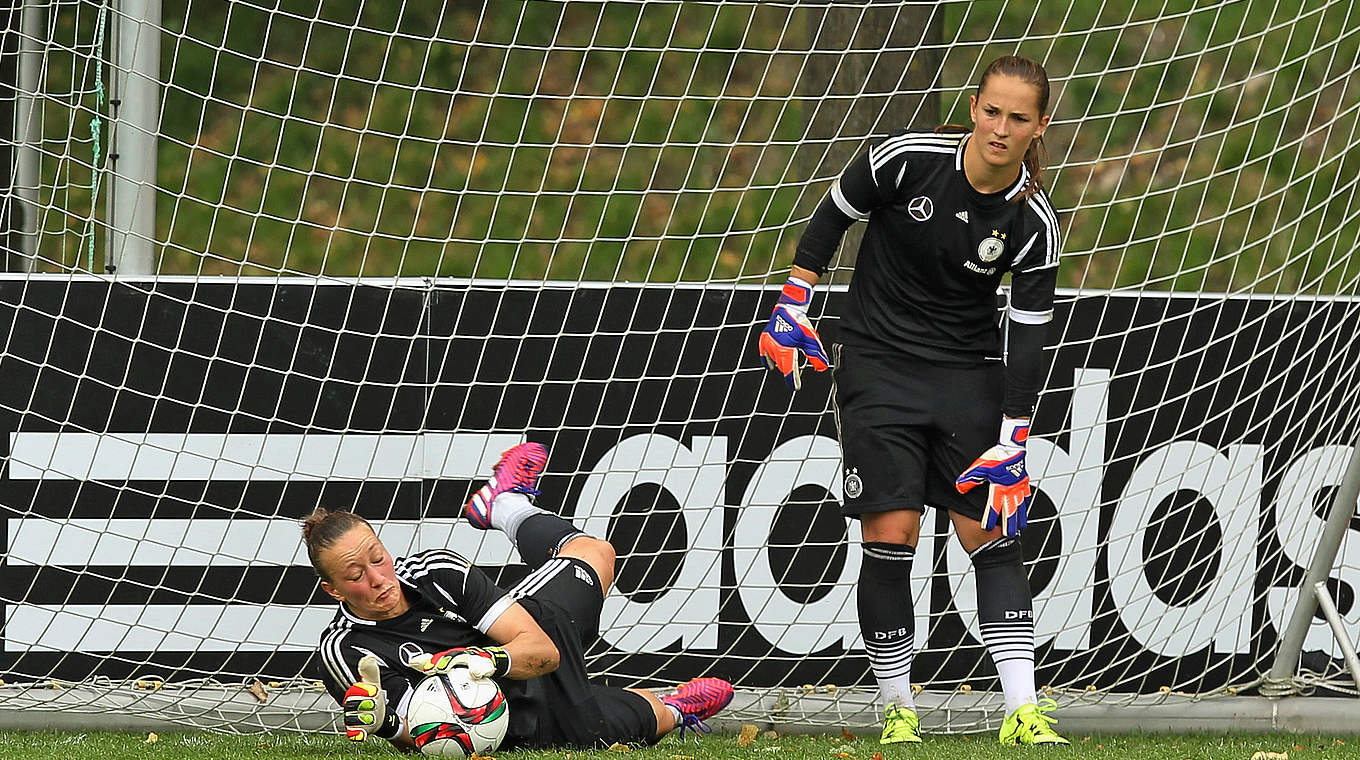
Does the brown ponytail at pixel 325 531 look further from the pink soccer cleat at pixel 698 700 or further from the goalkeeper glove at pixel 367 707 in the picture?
the pink soccer cleat at pixel 698 700

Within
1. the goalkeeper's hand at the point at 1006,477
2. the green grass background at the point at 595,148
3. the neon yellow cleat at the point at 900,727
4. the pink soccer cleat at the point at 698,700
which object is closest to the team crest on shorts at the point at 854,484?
the goalkeeper's hand at the point at 1006,477

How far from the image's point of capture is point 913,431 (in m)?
3.34

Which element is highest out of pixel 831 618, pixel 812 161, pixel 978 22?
pixel 978 22

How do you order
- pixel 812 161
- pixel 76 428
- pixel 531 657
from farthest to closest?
1. pixel 812 161
2. pixel 76 428
3. pixel 531 657

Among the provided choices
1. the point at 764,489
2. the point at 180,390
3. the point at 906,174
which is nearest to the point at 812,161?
the point at 764,489

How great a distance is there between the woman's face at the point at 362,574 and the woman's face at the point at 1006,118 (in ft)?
5.14

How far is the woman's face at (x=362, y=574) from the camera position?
3146 mm

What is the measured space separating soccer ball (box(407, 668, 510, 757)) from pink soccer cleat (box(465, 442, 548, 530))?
27.1 inches

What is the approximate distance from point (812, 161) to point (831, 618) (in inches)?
68.7

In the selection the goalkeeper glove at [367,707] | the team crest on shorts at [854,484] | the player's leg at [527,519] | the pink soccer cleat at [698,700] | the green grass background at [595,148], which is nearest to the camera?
the goalkeeper glove at [367,707]

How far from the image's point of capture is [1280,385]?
4254 millimetres

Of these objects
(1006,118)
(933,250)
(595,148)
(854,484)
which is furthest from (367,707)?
(595,148)

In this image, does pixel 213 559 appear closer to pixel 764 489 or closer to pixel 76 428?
pixel 76 428

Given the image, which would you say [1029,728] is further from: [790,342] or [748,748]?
[790,342]
